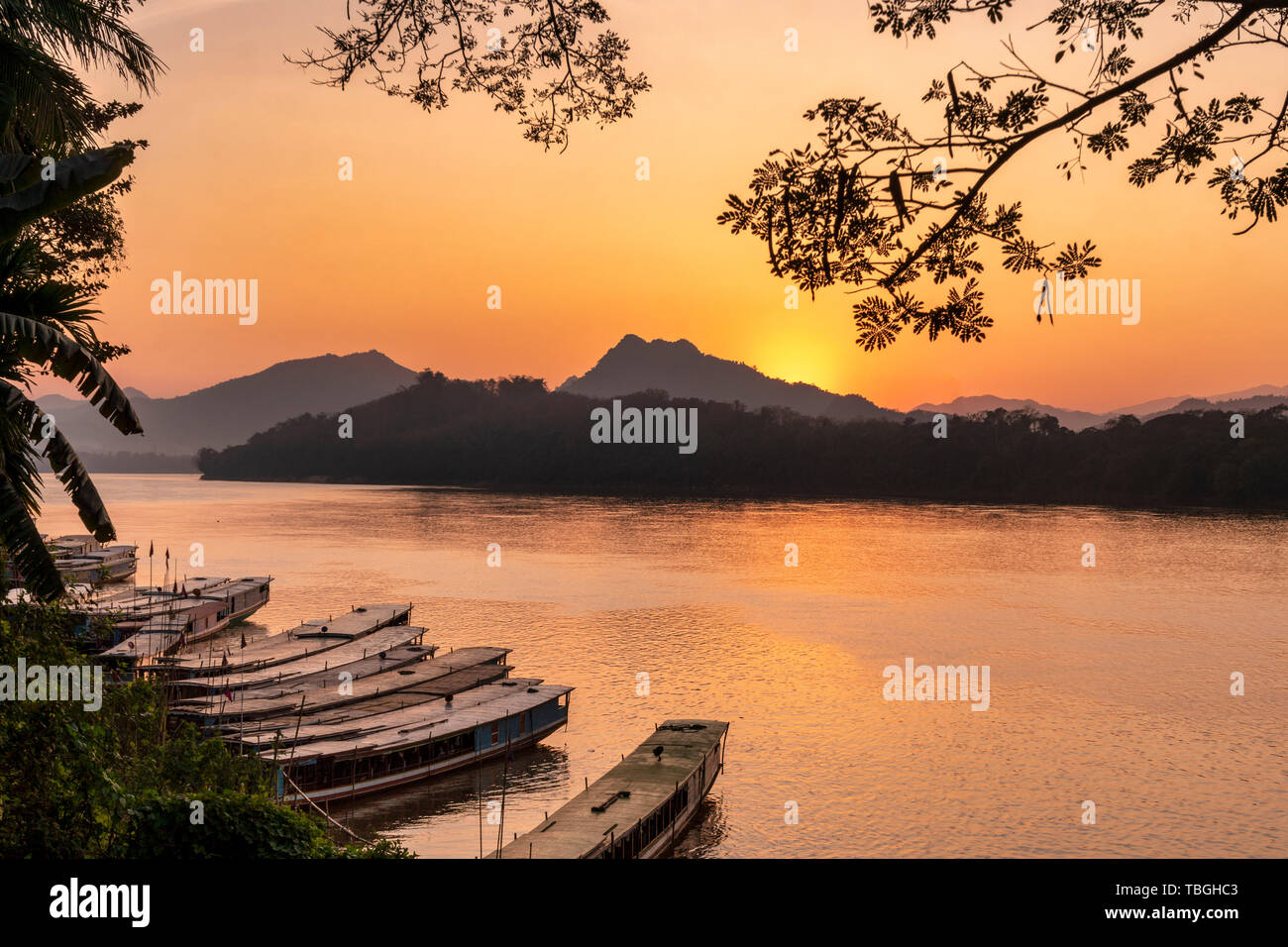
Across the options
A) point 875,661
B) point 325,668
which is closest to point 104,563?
point 325,668

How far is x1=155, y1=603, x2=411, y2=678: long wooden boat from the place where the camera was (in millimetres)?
42050

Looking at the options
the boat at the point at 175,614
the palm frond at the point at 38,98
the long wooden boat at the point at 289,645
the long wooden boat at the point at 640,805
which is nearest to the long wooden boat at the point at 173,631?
the boat at the point at 175,614

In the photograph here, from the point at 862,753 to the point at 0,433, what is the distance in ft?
101

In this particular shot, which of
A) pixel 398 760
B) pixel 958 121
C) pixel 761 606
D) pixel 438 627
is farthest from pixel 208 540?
pixel 958 121

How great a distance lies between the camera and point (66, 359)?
39.8 feet

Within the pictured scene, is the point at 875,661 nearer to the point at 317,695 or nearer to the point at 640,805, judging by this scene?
the point at 640,805

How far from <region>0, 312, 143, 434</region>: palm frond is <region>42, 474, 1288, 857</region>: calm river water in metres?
17.4

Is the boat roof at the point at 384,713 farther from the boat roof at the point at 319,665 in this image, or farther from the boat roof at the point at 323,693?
the boat roof at the point at 319,665

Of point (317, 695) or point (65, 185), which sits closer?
point (65, 185)

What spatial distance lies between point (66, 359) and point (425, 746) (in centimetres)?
2276

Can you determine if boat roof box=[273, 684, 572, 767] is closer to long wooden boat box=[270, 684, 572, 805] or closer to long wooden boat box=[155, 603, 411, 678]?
long wooden boat box=[270, 684, 572, 805]

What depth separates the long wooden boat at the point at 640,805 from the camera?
23.7 m

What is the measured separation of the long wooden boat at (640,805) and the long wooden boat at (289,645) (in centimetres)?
1966
